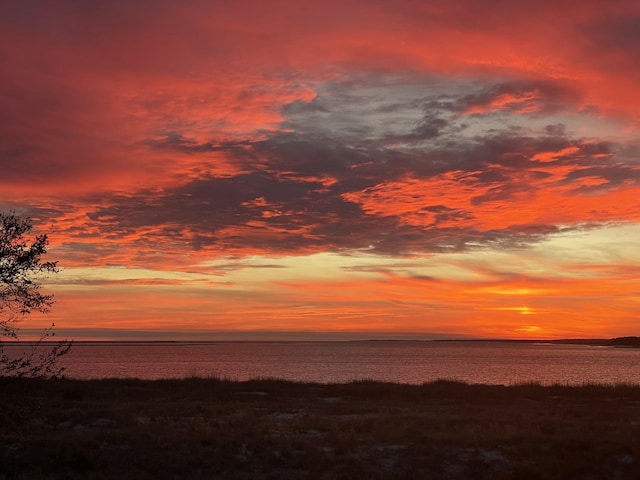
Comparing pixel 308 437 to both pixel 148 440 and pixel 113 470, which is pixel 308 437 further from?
pixel 113 470

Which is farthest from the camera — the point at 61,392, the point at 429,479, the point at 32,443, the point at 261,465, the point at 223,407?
the point at 61,392

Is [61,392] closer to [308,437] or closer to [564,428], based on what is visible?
[308,437]

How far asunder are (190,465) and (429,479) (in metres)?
7.67

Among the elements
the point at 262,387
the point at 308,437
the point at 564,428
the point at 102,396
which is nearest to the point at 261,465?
the point at 308,437

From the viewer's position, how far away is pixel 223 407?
33.4 meters

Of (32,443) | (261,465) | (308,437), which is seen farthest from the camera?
(308,437)

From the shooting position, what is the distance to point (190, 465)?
20.4m

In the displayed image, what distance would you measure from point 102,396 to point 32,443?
692 inches

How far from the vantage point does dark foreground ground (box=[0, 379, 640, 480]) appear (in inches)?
779

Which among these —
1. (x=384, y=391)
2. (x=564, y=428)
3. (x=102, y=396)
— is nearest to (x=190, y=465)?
(x=564, y=428)

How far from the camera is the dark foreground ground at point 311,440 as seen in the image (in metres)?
19.8

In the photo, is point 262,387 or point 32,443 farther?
point 262,387

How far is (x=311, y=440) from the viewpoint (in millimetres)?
23516

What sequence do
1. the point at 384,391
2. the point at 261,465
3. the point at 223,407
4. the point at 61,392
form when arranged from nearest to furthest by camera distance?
the point at 261,465 → the point at 223,407 → the point at 61,392 → the point at 384,391
